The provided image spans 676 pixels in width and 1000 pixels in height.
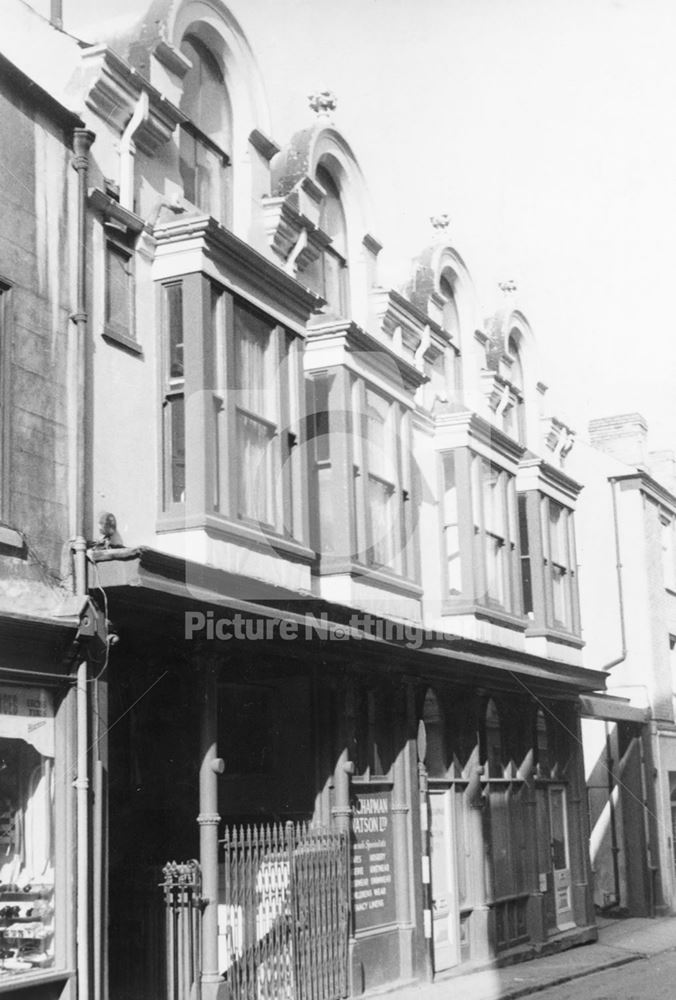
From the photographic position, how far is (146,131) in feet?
44.7

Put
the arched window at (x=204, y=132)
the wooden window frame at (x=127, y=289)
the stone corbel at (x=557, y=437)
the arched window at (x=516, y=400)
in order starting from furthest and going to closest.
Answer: the stone corbel at (x=557, y=437) < the arched window at (x=516, y=400) < the arched window at (x=204, y=132) < the wooden window frame at (x=127, y=289)

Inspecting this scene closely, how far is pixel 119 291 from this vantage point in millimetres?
12930

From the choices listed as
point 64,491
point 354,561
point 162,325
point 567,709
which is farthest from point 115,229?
point 567,709

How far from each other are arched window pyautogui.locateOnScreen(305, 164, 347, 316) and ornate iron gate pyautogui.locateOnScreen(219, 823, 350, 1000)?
7575mm

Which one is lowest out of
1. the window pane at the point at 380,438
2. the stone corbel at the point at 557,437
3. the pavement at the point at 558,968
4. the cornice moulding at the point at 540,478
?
the pavement at the point at 558,968

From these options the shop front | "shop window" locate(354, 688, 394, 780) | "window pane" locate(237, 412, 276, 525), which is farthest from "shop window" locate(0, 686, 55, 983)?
"shop window" locate(354, 688, 394, 780)

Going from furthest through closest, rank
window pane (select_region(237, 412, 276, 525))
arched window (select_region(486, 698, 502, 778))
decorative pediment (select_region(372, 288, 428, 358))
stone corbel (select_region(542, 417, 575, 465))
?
stone corbel (select_region(542, 417, 575, 465))
arched window (select_region(486, 698, 502, 778))
decorative pediment (select_region(372, 288, 428, 358))
window pane (select_region(237, 412, 276, 525))

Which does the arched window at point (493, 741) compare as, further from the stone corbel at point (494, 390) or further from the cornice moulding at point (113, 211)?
the cornice moulding at point (113, 211)

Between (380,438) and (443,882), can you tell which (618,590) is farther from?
(380,438)

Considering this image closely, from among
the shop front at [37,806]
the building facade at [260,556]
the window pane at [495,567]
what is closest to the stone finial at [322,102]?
the building facade at [260,556]

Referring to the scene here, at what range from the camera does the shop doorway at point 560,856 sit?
21.6m

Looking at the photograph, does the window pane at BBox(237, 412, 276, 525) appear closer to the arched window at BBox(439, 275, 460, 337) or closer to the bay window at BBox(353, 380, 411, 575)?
the bay window at BBox(353, 380, 411, 575)

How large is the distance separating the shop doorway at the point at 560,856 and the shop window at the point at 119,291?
12704mm

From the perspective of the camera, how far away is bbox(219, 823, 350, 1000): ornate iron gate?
505 inches
